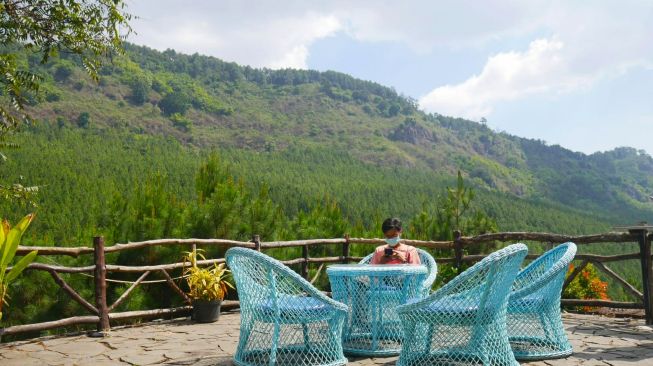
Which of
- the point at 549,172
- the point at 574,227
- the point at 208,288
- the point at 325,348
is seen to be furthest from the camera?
the point at 549,172

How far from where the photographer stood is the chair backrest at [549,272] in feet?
12.4

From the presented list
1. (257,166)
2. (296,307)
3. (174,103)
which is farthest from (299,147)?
(296,307)

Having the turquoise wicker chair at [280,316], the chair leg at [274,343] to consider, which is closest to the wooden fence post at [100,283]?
the turquoise wicker chair at [280,316]

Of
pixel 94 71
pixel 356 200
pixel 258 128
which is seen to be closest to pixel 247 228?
pixel 94 71

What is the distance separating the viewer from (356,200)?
54344 mm

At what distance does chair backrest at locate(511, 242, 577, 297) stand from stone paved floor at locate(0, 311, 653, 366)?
489 mm

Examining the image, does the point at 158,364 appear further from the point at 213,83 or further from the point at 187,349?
the point at 213,83

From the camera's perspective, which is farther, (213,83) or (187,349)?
(213,83)

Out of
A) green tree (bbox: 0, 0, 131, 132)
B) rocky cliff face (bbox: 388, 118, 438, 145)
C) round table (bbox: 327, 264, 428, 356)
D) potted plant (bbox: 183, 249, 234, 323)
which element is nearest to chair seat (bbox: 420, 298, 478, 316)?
round table (bbox: 327, 264, 428, 356)

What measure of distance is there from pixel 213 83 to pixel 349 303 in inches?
4044

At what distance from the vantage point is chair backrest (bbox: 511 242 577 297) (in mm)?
3777

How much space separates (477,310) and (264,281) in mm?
1332

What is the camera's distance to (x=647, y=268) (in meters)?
5.46

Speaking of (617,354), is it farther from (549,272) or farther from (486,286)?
(486,286)
